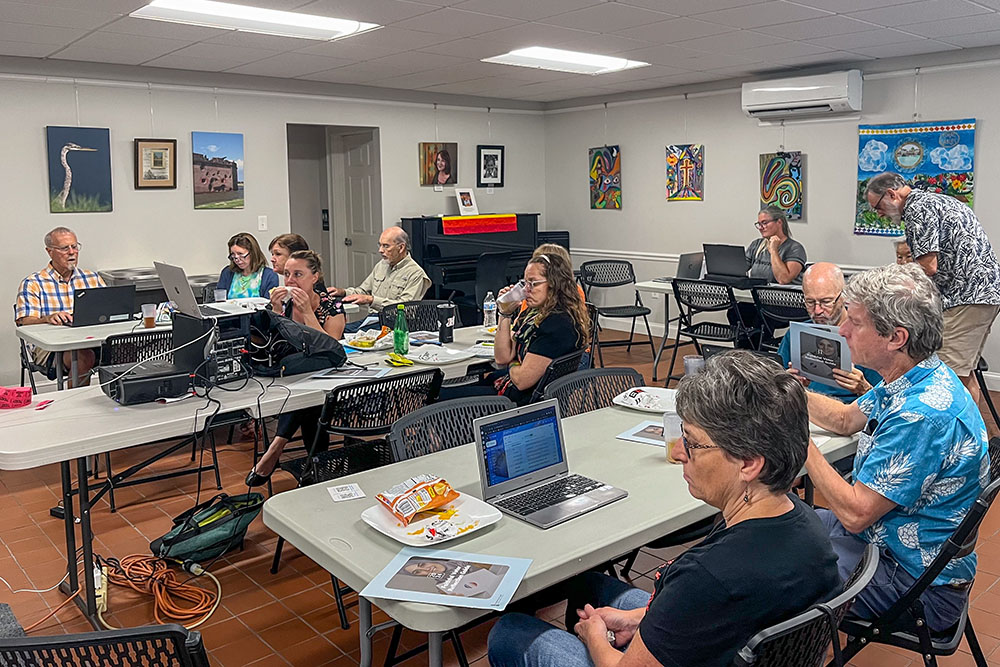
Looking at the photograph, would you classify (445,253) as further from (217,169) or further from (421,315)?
(421,315)

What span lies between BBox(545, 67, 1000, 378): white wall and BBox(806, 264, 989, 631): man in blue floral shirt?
17.0ft

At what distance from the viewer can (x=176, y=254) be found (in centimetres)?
728

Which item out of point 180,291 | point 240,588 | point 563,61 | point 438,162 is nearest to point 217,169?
point 438,162

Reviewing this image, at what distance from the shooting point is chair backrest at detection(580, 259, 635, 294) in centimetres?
823

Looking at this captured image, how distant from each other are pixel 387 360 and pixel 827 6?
323 centimetres

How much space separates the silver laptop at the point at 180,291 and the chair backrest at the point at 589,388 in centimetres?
152

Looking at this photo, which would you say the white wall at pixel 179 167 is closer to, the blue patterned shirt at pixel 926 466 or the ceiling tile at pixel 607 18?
the ceiling tile at pixel 607 18

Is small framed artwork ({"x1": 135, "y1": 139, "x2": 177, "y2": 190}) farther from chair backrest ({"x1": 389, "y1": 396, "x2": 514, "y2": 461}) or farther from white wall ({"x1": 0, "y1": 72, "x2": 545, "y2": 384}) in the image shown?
chair backrest ({"x1": 389, "y1": 396, "x2": 514, "y2": 461})

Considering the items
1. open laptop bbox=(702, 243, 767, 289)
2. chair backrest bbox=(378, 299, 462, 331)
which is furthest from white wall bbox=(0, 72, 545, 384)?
open laptop bbox=(702, 243, 767, 289)

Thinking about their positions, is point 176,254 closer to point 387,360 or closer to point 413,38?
point 413,38

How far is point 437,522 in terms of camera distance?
2031mm

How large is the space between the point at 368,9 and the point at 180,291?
1993mm

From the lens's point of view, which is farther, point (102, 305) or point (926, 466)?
point (102, 305)

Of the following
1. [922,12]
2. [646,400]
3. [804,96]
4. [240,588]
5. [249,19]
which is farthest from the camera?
[804,96]
